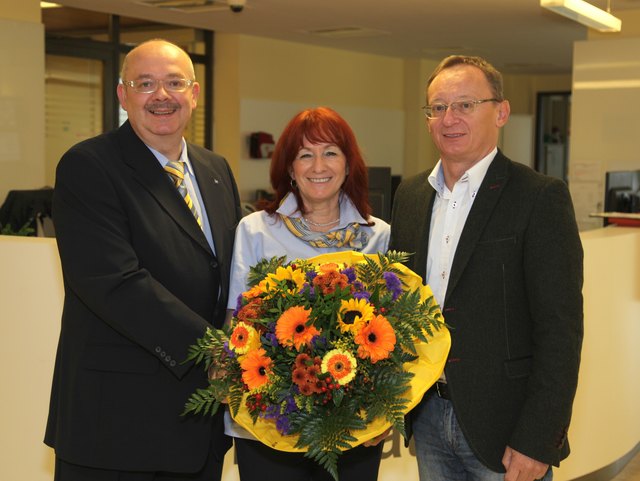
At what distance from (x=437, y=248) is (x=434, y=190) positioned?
193mm

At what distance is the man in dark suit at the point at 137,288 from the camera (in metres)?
2.37

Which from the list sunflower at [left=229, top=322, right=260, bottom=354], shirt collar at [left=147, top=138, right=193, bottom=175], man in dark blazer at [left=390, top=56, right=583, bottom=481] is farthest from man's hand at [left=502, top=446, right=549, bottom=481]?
shirt collar at [left=147, top=138, right=193, bottom=175]

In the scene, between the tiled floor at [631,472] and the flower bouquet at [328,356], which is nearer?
the flower bouquet at [328,356]

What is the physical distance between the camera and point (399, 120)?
13.5m

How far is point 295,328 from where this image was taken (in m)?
2.01

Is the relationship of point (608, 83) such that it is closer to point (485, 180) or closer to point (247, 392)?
point (485, 180)

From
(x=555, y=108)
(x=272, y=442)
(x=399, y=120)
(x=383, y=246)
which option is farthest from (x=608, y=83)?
(x=555, y=108)

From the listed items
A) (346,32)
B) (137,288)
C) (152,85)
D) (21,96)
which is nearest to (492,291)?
(137,288)

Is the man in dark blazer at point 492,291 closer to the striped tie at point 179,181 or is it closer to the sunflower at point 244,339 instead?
the sunflower at point 244,339

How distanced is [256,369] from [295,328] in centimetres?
13

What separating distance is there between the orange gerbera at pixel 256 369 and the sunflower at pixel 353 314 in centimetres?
19

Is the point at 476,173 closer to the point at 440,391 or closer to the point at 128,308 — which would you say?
the point at 440,391

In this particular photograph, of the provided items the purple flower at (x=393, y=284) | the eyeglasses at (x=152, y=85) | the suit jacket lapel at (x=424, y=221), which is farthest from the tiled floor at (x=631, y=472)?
the eyeglasses at (x=152, y=85)

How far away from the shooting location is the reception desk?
3551 millimetres
